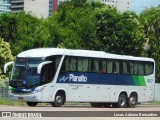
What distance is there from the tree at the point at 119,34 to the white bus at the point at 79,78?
21491mm

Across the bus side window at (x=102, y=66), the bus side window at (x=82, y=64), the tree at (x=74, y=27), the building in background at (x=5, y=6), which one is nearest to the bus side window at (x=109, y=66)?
the bus side window at (x=102, y=66)

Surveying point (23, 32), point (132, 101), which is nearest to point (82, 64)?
point (132, 101)

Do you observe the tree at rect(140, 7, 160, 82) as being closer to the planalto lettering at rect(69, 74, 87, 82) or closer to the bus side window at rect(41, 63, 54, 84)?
the planalto lettering at rect(69, 74, 87, 82)

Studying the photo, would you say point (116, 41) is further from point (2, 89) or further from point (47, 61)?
point (47, 61)

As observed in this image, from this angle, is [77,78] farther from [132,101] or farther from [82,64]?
[132,101]

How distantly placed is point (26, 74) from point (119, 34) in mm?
30360

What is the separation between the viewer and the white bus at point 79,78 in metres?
30.4

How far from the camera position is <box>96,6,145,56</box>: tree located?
59625mm

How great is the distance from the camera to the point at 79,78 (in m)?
32.4

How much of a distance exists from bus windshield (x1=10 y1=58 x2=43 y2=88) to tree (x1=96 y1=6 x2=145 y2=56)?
95.1ft

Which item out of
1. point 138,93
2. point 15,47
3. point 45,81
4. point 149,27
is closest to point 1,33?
point 15,47

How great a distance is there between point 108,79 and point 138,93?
3.57 metres

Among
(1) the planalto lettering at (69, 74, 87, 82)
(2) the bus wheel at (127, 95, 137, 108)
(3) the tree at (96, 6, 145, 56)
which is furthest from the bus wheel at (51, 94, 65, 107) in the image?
(3) the tree at (96, 6, 145, 56)

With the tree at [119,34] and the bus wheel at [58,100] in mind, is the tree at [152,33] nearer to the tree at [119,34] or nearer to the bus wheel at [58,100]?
the tree at [119,34]
